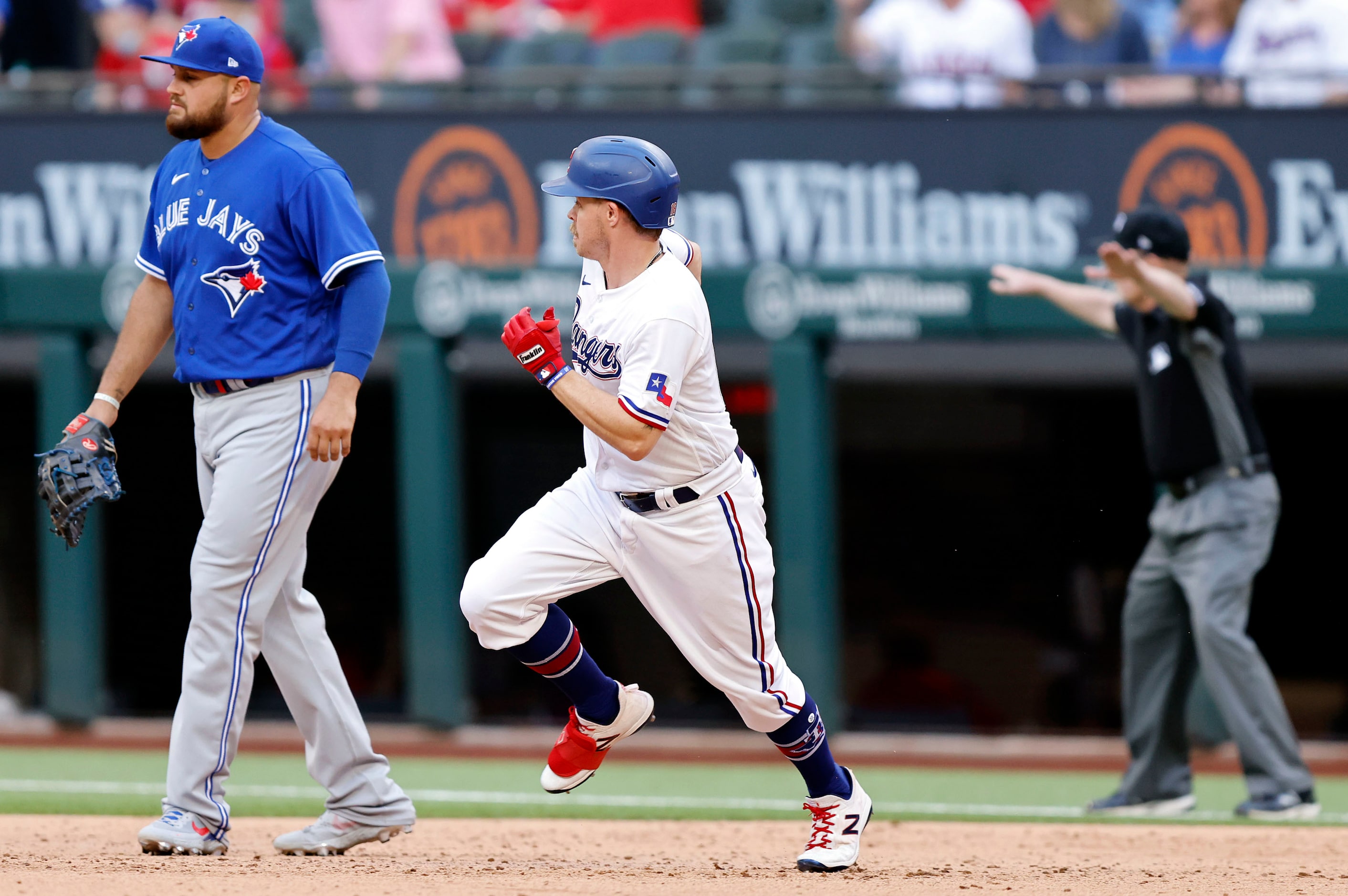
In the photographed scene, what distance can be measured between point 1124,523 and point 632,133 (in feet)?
9.71

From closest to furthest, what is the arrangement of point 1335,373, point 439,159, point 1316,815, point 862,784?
1. point 1316,815
2. point 862,784
3. point 1335,373
4. point 439,159

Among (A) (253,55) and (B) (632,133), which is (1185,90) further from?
(A) (253,55)

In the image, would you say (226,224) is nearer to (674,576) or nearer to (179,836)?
(674,576)

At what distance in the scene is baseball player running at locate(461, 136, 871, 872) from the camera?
4.25 metres

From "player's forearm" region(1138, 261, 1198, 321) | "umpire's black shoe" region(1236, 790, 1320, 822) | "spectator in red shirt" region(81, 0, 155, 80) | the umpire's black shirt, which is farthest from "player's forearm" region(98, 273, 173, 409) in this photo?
"spectator in red shirt" region(81, 0, 155, 80)

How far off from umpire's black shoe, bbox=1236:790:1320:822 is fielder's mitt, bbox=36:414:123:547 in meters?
3.72

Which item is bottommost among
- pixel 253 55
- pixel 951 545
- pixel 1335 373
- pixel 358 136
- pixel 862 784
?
pixel 862 784

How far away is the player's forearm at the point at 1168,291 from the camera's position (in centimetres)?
579

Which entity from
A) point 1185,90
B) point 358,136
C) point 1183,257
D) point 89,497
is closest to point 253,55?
point 89,497

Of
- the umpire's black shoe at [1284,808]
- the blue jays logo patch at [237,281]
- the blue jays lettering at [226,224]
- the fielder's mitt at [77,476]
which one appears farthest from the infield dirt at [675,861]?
the blue jays lettering at [226,224]

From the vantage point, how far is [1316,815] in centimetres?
605

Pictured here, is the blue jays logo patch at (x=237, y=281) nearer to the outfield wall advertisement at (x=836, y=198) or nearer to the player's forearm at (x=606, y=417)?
the player's forearm at (x=606, y=417)

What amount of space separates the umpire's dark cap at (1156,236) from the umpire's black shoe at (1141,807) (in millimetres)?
1811

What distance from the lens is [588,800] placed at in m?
6.70
